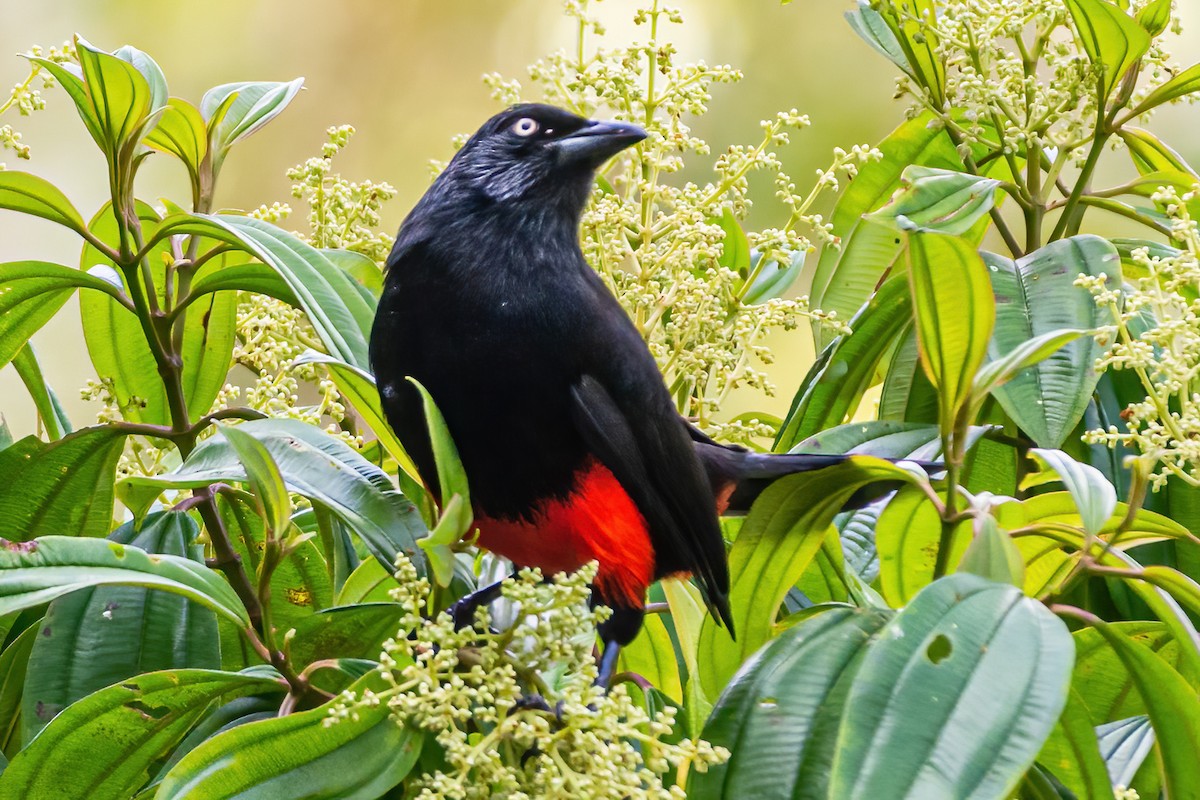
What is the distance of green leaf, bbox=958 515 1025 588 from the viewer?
1.02 metres

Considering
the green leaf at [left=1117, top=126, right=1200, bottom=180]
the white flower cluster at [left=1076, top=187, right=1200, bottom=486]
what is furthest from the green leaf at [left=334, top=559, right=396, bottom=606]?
the green leaf at [left=1117, top=126, right=1200, bottom=180]

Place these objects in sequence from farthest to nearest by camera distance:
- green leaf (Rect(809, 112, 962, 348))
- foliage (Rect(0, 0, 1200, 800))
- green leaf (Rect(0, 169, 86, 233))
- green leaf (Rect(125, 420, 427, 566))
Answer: green leaf (Rect(809, 112, 962, 348)), green leaf (Rect(0, 169, 86, 233)), green leaf (Rect(125, 420, 427, 566)), foliage (Rect(0, 0, 1200, 800))

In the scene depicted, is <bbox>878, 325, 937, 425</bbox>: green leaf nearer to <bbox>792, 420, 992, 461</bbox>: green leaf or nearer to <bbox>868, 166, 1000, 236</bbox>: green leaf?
<bbox>792, 420, 992, 461</bbox>: green leaf

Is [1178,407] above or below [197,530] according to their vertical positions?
above

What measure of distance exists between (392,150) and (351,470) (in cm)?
407

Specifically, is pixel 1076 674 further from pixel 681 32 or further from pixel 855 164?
pixel 681 32

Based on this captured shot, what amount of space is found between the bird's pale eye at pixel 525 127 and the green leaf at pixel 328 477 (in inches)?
18.8

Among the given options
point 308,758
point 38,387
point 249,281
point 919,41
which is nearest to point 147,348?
point 38,387

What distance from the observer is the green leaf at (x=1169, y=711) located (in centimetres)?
108

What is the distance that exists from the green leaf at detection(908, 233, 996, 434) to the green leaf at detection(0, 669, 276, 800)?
24.2 inches

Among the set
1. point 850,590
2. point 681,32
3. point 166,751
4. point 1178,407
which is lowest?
point 166,751

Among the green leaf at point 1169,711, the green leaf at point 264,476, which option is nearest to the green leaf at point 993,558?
the green leaf at point 1169,711

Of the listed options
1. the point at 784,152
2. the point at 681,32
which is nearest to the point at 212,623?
the point at 681,32

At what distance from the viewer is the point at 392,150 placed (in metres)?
5.16
